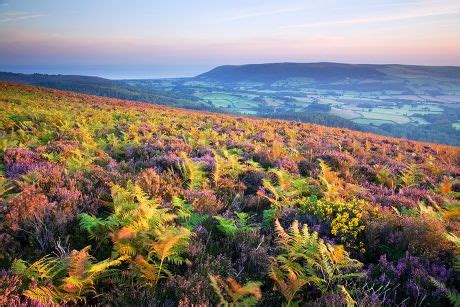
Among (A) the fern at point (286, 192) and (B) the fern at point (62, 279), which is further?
(A) the fern at point (286, 192)

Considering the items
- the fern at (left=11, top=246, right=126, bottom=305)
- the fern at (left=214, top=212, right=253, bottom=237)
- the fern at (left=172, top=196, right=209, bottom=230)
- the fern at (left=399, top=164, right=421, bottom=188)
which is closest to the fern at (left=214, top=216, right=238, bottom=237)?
the fern at (left=214, top=212, right=253, bottom=237)

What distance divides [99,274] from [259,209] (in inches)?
120

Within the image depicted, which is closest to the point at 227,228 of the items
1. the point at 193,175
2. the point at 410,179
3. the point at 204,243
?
the point at 204,243

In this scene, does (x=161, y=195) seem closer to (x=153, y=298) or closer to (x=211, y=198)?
(x=211, y=198)

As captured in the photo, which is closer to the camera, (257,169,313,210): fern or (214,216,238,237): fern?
(214,216,238,237): fern

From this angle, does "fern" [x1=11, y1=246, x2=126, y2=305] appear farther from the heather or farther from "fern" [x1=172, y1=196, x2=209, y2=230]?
"fern" [x1=172, y1=196, x2=209, y2=230]

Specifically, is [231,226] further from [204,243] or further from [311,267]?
[311,267]

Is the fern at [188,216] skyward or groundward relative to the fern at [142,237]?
groundward

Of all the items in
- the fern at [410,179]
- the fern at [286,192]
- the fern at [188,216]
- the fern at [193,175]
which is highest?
the fern at [193,175]

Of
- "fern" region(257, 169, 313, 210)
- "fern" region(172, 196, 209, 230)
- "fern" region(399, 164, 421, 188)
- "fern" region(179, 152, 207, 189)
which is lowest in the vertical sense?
"fern" region(399, 164, 421, 188)

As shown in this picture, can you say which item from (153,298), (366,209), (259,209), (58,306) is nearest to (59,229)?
(58,306)

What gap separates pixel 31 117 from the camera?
11711mm

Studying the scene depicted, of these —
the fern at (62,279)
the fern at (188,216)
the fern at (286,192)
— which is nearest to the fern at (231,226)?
the fern at (188,216)

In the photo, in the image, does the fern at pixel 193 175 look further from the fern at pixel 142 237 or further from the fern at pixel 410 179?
the fern at pixel 410 179
